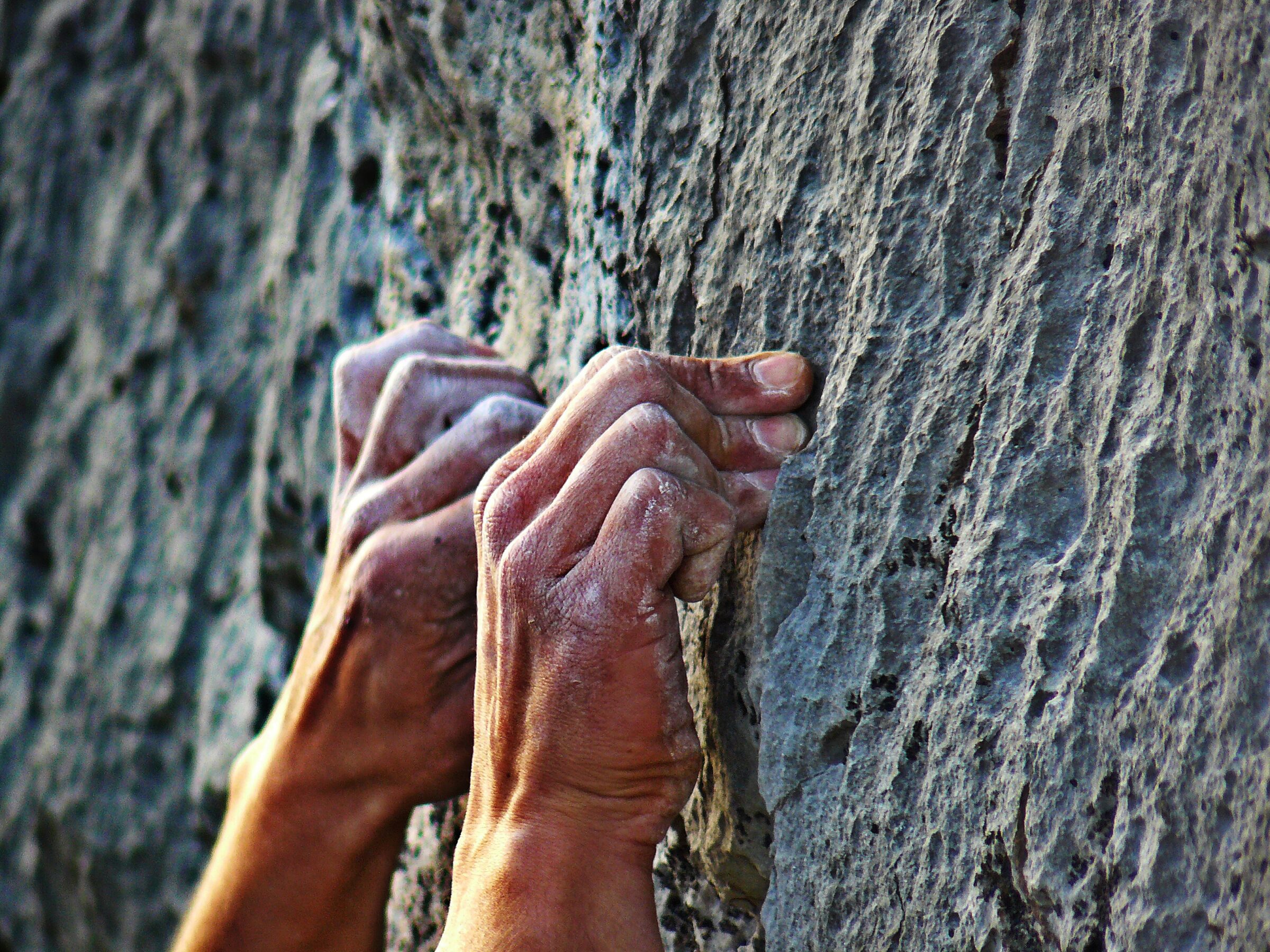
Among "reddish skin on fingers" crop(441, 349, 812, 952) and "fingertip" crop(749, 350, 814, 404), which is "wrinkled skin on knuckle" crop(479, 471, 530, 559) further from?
"fingertip" crop(749, 350, 814, 404)

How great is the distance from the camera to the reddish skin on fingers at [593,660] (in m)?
0.76

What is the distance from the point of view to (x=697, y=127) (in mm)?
Result: 1010

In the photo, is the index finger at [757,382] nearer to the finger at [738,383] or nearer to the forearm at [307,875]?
the finger at [738,383]

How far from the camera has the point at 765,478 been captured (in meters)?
0.89

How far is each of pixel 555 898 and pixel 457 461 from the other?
468 millimetres

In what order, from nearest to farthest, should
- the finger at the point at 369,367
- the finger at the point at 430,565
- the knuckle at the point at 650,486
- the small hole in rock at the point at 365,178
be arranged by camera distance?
the knuckle at the point at 650,486, the finger at the point at 430,565, the finger at the point at 369,367, the small hole in rock at the point at 365,178

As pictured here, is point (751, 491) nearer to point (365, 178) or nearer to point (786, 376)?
point (786, 376)

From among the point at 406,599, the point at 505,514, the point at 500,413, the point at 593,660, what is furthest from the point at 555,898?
the point at 500,413

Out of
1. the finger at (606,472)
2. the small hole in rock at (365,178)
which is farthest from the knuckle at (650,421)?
the small hole in rock at (365,178)

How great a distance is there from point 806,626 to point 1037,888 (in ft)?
0.86

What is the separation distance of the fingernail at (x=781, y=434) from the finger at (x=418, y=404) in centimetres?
35

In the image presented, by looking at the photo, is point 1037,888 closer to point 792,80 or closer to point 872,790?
point 872,790

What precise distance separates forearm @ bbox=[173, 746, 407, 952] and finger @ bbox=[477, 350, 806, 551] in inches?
19.7

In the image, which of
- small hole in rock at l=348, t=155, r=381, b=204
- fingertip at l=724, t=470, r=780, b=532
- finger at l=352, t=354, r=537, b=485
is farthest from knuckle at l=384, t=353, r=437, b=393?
small hole in rock at l=348, t=155, r=381, b=204
